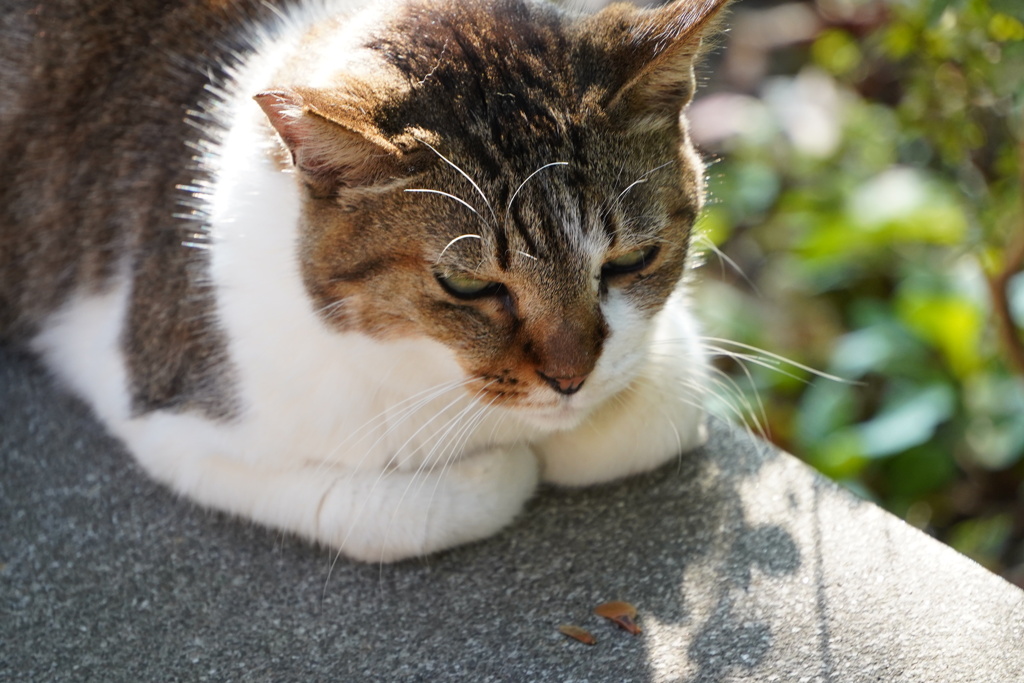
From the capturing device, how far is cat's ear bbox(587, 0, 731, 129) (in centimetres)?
188

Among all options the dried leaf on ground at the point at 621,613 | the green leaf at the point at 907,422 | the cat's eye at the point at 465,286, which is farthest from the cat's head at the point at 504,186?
the green leaf at the point at 907,422

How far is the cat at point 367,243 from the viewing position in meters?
1.88

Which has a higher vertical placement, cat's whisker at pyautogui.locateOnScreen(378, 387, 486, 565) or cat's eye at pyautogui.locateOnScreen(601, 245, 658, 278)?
cat's eye at pyautogui.locateOnScreen(601, 245, 658, 278)

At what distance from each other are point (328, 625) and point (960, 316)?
7.92ft

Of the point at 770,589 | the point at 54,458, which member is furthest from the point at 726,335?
the point at 54,458

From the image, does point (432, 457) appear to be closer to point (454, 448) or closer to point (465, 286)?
point (454, 448)

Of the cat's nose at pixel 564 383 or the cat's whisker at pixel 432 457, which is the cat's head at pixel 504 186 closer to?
the cat's nose at pixel 564 383

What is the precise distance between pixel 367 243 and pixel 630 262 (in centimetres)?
50

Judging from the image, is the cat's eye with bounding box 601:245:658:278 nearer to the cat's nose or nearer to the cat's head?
the cat's head

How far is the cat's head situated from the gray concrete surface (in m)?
0.41

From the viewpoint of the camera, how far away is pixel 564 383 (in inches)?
76.2

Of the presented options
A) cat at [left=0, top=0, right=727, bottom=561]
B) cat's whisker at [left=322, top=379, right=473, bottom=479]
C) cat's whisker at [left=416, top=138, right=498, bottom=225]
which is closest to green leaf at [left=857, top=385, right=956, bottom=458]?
cat at [left=0, top=0, right=727, bottom=561]

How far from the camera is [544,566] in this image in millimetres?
2193

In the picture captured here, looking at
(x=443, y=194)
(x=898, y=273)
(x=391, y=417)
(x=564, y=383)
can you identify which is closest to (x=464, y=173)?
(x=443, y=194)
